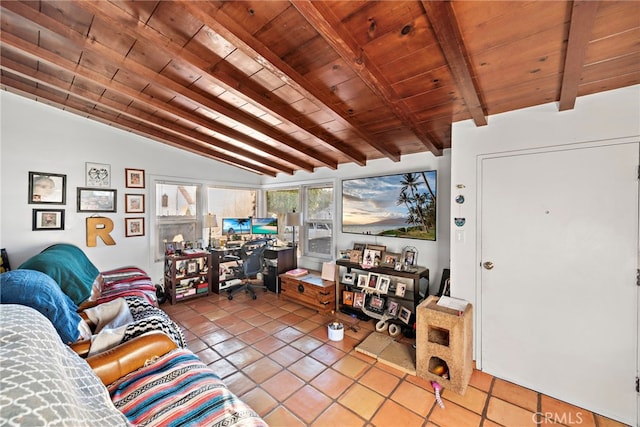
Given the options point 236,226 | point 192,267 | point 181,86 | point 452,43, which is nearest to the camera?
point 452,43

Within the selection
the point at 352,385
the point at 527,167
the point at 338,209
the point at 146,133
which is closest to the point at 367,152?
the point at 338,209

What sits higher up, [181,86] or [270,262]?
[181,86]

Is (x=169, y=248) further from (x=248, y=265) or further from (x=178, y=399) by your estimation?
(x=178, y=399)

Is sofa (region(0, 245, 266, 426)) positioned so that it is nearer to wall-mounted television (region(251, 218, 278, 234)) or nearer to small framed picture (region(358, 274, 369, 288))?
small framed picture (region(358, 274, 369, 288))

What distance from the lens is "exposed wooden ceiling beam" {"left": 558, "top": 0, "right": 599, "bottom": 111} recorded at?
106 centimetres

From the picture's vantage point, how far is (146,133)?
3.43m

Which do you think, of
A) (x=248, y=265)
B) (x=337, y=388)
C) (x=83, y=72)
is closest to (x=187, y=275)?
(x=248, y=265)

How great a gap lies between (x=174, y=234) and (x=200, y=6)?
3735mm

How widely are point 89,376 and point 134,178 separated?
11.3ft

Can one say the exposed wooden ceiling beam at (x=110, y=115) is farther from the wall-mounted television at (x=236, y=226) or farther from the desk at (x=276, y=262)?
the desk at (x=276, y=262)

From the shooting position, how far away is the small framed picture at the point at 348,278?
333cm

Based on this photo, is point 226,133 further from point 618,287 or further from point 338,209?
point 618,287

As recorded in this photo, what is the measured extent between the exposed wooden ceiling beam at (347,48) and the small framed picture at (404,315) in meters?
2.09

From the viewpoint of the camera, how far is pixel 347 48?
4.41 feet
